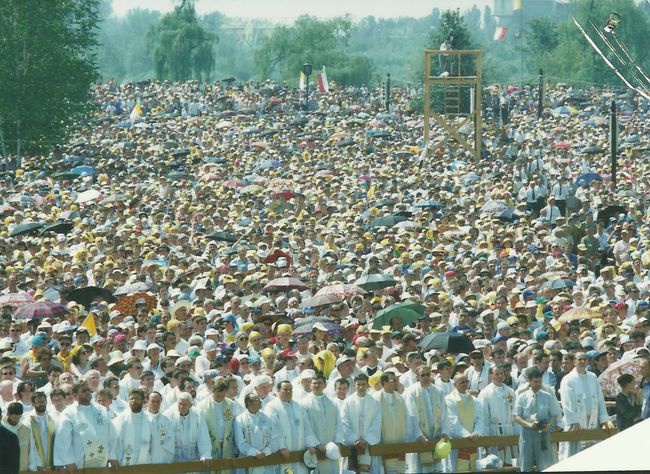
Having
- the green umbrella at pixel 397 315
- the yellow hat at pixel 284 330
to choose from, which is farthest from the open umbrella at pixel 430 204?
the yellow hat at pixel 284 330

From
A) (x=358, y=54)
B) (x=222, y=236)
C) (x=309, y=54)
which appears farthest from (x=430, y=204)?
(x=358, y=54)

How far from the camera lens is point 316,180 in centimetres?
3859

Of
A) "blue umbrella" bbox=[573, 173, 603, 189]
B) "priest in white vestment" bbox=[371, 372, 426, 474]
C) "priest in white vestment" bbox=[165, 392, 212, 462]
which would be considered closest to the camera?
"priest in white vestment" bbox=[165, 392, 212, 462]

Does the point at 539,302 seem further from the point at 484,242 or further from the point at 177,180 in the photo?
the point at 177,180

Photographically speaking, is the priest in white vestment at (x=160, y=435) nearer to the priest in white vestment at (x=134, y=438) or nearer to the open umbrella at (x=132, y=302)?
the priest in white vestment at (x=134, y=438)

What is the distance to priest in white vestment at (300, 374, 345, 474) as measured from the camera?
1359cm

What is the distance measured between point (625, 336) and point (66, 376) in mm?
6030

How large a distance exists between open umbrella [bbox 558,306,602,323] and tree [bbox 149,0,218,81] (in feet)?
236

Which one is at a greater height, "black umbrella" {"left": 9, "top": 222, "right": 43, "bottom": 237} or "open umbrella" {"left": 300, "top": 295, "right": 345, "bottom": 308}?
"black umbrella" {"left": 9, "top": 222, "right": 43, "bottom": 237}

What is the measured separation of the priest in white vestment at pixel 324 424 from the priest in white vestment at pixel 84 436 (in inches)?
63.8

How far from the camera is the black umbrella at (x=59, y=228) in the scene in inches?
1121

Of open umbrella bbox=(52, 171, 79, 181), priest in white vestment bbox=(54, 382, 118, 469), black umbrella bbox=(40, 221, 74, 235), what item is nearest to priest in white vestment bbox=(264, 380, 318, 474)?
priest in white vestment bbox=(54, 382, 118, 469)

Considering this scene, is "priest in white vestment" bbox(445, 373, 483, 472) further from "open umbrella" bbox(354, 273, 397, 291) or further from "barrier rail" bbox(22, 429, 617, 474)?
"open umbrella" bbox(354, 273, 397, 291)

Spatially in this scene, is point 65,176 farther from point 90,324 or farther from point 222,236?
point 90,324
